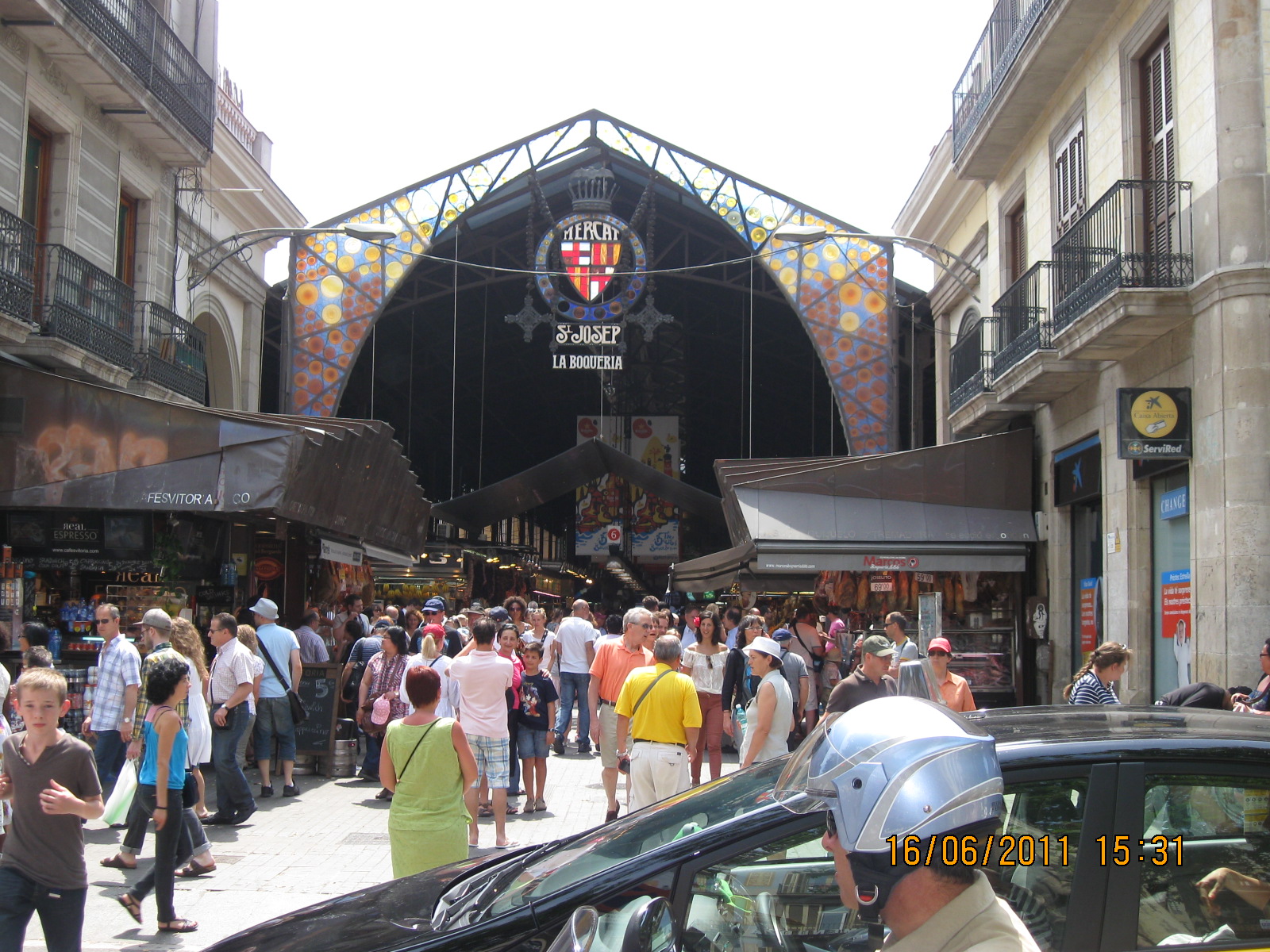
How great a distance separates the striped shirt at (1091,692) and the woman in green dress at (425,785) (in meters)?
4.35

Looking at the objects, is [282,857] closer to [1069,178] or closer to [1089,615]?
[1089,615]

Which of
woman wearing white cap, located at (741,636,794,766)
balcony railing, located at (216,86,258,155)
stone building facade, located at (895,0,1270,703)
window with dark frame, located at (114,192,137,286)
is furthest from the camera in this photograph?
balcony railing, located at (216,86,258,155)

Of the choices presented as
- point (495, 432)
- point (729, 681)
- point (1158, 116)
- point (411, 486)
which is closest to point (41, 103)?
point (411, 486)

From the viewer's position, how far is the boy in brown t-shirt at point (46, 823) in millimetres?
5117

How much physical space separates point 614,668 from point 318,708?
3797 millimetres

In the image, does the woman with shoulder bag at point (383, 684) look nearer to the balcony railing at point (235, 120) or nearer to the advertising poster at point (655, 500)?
the balcony railing at point (235, 120)

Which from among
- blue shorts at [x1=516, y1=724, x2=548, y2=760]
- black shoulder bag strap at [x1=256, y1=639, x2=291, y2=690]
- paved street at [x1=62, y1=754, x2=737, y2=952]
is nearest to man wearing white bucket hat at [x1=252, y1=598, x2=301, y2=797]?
black shoulder bag strap at [x1=256, y1=639, x2=291, y2=690]

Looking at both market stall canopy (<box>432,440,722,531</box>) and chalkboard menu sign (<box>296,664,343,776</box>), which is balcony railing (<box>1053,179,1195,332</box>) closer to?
chalkboard menu sign (<box>296,664,343,776</box>)

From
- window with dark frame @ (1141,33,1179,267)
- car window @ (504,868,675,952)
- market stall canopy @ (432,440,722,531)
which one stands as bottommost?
car window @ (504,868,675,952)

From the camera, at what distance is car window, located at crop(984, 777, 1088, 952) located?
330cm

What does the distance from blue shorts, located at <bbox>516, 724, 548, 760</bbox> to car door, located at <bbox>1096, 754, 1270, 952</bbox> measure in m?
8.48

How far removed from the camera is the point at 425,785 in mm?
6184

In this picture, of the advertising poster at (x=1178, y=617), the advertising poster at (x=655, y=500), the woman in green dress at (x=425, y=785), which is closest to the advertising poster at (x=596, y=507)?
the advertising poster at (x=655, y=500)

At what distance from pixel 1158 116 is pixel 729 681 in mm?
8317
